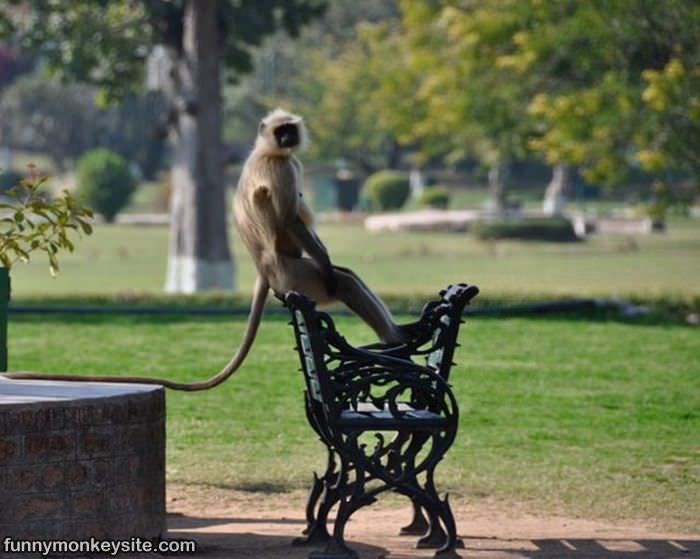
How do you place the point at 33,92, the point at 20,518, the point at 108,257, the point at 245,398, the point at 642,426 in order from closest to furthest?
the point at 20,518
the point at 642,426
the point at 245,398
the point at 108,257
the point at 33,92

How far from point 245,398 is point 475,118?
22.1 meters

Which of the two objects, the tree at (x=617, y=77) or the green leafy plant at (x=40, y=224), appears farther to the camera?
the tree at (x=617, y=77)

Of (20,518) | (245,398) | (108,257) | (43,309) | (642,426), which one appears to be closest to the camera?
(20,518)

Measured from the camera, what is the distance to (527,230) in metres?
46.8

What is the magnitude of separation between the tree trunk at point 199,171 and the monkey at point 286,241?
62.5ft

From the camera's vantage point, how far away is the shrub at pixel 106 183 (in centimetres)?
5419

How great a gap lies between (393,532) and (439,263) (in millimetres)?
30708

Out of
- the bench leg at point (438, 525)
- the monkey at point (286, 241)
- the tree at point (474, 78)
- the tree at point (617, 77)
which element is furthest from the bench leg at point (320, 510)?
the tree at point (474, 78)

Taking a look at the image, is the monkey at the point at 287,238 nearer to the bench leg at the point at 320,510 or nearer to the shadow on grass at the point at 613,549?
the bench leg at the point at 320,510

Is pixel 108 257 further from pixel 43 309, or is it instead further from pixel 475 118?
pixel 43 309

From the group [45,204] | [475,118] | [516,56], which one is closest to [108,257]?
[475,118]

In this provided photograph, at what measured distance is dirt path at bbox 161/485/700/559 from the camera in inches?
283

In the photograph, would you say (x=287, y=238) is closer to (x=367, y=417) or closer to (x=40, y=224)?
(x=40, y=224)

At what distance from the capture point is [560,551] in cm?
725
